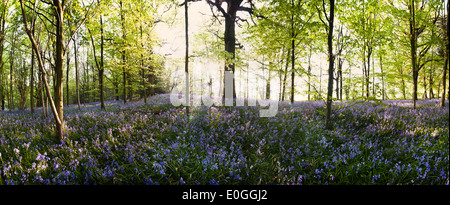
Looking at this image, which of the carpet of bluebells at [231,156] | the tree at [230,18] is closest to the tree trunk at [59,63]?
the carpet of bluebells at [231,156]

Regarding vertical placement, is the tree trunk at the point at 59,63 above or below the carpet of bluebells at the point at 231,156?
above

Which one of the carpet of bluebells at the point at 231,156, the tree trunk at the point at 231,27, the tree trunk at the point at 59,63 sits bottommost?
the carpet of bluebells at the point at 231,156

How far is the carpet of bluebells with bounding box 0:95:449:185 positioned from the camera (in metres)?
2.74

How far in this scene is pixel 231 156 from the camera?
3406 mm

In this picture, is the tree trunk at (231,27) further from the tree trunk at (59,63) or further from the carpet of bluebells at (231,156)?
the tree trunk at (59,63)

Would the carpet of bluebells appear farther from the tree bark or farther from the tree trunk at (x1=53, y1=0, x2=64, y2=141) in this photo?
the tree bark

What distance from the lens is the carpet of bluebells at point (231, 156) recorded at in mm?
2736

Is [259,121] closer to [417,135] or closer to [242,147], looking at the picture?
[242,147]

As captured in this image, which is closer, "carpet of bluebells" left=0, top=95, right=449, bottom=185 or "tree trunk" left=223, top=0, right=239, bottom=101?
"carpet of bluebells" left=0, top=95, right=449, bottom=185

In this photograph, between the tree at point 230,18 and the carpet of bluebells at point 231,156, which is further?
the tree at point 230,18

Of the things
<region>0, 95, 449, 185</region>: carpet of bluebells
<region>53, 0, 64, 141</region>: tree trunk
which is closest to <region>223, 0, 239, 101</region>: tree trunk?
<region>0, 95, 449, 185</region>: carpet of bluebells

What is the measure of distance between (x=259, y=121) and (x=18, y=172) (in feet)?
16.1

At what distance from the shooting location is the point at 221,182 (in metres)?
2.67
